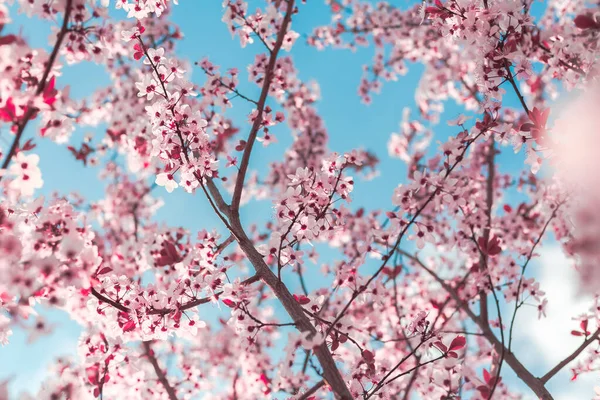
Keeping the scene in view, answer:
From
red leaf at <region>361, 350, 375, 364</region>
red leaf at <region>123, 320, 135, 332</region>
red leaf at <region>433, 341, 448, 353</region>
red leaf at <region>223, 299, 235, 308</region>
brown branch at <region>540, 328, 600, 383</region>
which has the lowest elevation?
brown branch at <region>540, 328, 600, 383</region>

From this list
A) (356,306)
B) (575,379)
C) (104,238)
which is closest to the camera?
(575,379)

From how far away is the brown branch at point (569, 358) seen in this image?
300cm

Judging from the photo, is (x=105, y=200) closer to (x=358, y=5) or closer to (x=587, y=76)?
(x=358, y=5)

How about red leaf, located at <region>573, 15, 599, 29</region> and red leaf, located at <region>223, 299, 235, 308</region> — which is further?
red leaf, located at <region>223, 299, 235, 308</region>

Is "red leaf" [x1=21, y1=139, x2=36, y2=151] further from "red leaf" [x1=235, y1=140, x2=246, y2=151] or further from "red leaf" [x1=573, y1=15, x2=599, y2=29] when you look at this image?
"red leaf" [x1=573, y1=15, x2=599, y2=29]

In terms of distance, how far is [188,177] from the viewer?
2.68 m

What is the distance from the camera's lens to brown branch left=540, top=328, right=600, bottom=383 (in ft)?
9.85

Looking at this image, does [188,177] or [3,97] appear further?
[188,177]

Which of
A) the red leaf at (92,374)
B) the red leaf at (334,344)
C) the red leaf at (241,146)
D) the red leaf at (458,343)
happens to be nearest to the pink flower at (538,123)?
the red leaf at (458,343)

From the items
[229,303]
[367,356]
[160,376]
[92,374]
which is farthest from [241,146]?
[160,376]

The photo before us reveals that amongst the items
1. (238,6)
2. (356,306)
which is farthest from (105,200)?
(238,6)

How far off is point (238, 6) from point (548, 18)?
7.39 meters

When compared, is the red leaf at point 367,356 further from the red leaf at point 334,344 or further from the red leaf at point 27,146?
the red leaf at point 27,146

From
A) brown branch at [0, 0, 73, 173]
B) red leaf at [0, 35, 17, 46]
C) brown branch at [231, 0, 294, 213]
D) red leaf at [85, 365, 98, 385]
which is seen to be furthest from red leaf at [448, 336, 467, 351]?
red leaf at [0, 35, 17, 46]
